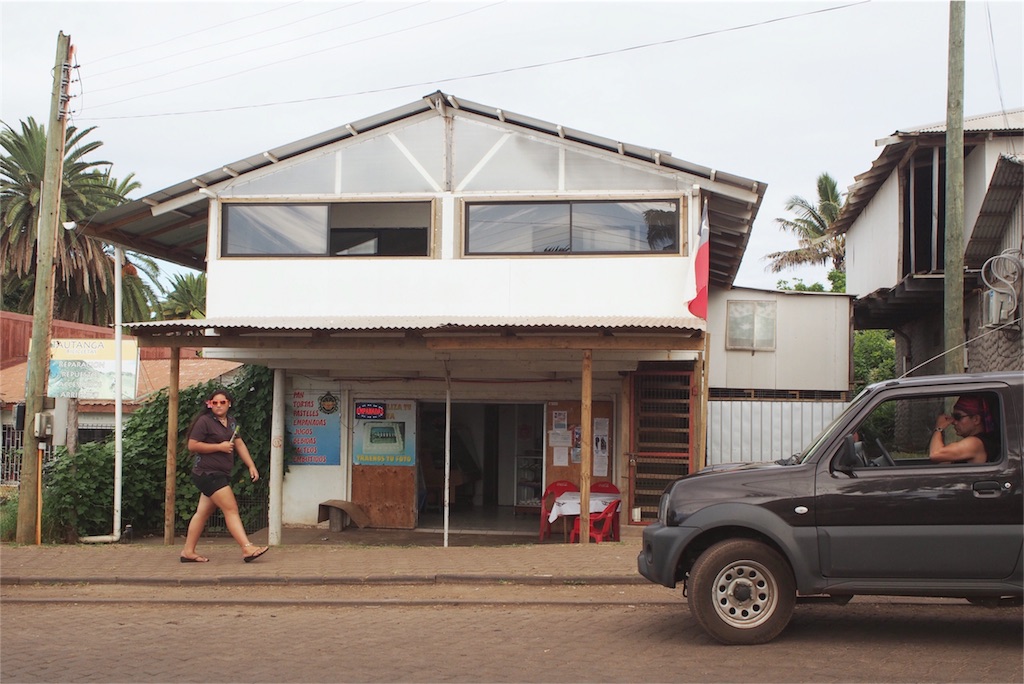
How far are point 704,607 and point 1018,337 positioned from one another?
805cm

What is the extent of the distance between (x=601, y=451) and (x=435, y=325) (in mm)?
4365

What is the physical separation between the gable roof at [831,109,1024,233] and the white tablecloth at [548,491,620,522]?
8.23 metres

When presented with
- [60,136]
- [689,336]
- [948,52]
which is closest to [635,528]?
[689,336]

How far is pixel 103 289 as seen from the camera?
32688 mm

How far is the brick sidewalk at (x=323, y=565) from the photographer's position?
9.93m

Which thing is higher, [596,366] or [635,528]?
[596,366]

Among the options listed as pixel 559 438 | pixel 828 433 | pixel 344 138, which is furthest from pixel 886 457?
pixel 344 138

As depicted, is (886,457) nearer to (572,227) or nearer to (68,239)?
(572,227)

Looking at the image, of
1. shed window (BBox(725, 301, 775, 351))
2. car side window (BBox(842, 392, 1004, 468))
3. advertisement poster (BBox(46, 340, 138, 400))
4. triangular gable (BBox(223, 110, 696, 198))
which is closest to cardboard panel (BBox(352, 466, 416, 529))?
advertisement poster (BBox(46, 340, 138, 400))

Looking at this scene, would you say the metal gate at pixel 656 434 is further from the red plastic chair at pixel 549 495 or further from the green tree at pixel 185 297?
the green tree at pixel 185 297

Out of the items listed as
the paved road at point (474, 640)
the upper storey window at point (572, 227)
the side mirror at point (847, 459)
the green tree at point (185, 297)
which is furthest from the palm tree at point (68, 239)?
the side mirror at point (847, 459)

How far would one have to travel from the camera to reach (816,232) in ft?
164

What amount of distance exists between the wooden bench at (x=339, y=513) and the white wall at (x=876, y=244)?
35.0 feet

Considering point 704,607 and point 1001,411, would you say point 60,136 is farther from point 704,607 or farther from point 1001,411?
point 1001,411
